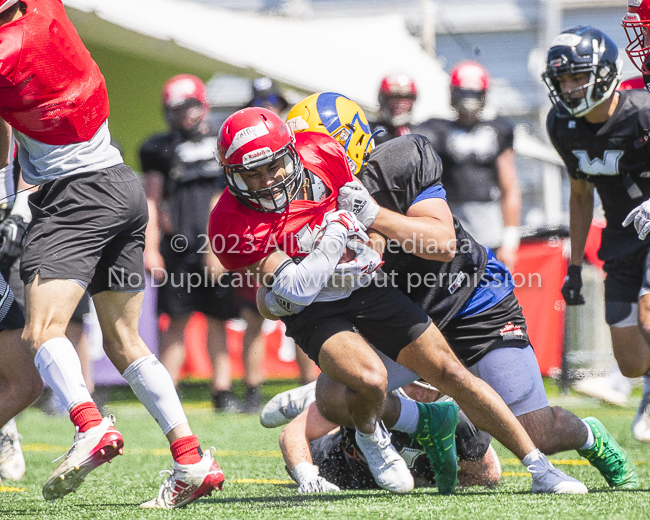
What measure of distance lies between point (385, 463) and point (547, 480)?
1.89 ft

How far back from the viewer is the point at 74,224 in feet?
9.70

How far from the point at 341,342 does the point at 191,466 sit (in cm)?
64

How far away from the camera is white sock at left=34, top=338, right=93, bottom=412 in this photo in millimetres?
2760

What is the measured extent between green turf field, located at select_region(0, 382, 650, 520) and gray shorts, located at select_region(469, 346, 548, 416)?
1.03 ft

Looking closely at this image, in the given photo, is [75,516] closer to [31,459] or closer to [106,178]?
[106,178]

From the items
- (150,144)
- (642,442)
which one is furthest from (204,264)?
(642,442)

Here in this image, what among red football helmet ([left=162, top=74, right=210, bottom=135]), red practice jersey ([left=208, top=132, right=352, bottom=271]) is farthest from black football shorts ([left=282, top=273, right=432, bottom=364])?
red football helmet ([left=162, top=74, right=210, bottom=135])

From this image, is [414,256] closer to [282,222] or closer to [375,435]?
[282,222]

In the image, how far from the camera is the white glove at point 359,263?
3.03 meters

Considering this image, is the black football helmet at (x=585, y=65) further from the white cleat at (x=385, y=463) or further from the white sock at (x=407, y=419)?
the white cleat at (x=385, y=463)

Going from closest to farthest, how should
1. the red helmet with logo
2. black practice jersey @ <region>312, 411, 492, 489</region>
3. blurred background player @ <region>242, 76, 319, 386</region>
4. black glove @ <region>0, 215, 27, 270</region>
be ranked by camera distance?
1. the red helmet with logo
2. black practice jersey @ <region>312, 411, 492, 489</region>
3. black glove @ <region>0, 215, 27, 270</region>
4. blurred background player @ <region>242, 76, 319, 386</region>

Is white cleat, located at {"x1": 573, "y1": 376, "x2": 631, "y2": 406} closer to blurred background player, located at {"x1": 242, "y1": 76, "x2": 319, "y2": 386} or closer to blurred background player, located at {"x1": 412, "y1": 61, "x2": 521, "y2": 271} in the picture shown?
blurred background player, located at {"x1": 412, "y1": 61, "x2": 521, "y2": 271}

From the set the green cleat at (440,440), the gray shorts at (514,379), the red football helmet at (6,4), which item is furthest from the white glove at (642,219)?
the red football helmet at (6,4)

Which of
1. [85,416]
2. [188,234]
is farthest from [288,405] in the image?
[188,234]
